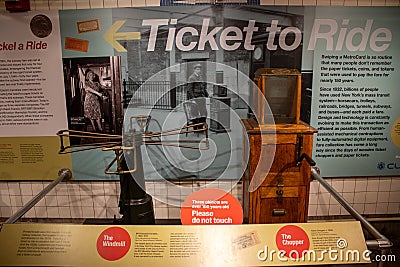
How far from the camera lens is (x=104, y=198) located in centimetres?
239

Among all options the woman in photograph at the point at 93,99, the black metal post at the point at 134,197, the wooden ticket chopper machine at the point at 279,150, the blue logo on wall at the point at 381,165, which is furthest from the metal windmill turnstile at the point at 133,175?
the blue logo on wall at the point at 381,165

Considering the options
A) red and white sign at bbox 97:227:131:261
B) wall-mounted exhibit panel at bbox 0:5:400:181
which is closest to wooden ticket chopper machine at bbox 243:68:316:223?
wall-mounted exhibit panel at bbox 0:5:400:181

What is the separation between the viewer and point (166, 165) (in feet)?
7.47

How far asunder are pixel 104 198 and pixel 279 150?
4.30 feet

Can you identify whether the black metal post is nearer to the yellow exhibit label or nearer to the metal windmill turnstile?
the metal windmill turnstile

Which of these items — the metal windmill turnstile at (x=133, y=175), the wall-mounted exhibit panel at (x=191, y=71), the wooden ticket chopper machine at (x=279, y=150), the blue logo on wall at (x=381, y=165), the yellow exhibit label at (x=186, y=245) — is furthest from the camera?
the blue logo on wall at (x=381, y=165)

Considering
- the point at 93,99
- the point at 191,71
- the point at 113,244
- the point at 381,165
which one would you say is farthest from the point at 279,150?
the point at 93,99

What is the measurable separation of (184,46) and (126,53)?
0.38m

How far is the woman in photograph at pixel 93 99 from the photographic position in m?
2.18

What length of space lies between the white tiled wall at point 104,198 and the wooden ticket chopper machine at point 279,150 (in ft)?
1.58

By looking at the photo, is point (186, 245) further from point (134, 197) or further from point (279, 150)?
point (279, 150)

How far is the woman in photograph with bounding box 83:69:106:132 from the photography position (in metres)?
2.18

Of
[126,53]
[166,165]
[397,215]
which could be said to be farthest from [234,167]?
[397,215]

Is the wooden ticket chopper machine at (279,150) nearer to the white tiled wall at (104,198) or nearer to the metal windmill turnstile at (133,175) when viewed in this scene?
the metal windmill turnstile at (133,175)
